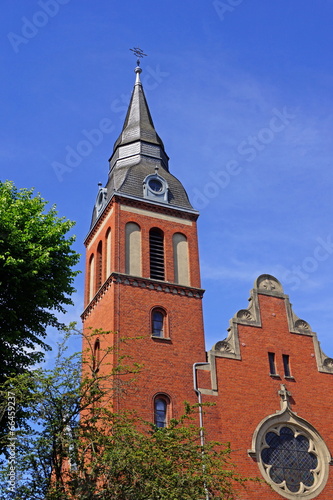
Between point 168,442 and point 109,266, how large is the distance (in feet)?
40.2

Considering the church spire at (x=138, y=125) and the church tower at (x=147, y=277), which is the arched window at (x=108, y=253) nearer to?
the church tower at (x=147, y=277)

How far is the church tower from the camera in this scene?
25.5 m

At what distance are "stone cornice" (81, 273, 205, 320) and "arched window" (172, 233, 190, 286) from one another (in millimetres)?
608

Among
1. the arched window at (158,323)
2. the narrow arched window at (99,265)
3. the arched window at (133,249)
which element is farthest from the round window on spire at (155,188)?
the arched window at (158,323)

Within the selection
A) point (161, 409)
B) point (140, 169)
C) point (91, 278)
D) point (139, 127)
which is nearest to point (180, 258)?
point (91, 278)

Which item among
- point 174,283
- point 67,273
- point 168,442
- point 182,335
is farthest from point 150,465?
point 174,283

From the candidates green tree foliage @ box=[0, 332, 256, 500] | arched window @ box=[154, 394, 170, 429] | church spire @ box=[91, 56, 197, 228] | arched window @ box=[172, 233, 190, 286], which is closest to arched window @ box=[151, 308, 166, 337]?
arched window @ box=[172, 233, 190, 286]

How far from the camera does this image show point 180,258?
3034 cm

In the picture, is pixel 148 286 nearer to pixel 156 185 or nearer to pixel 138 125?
pixel 156 185

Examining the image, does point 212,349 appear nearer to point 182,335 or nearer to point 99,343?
point 182,335

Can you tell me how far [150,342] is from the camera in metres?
26.3

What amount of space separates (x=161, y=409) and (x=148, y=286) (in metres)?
5.66

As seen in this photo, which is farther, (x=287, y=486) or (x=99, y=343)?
(x=99, y=343)

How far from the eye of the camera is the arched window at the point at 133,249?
1124 inches
